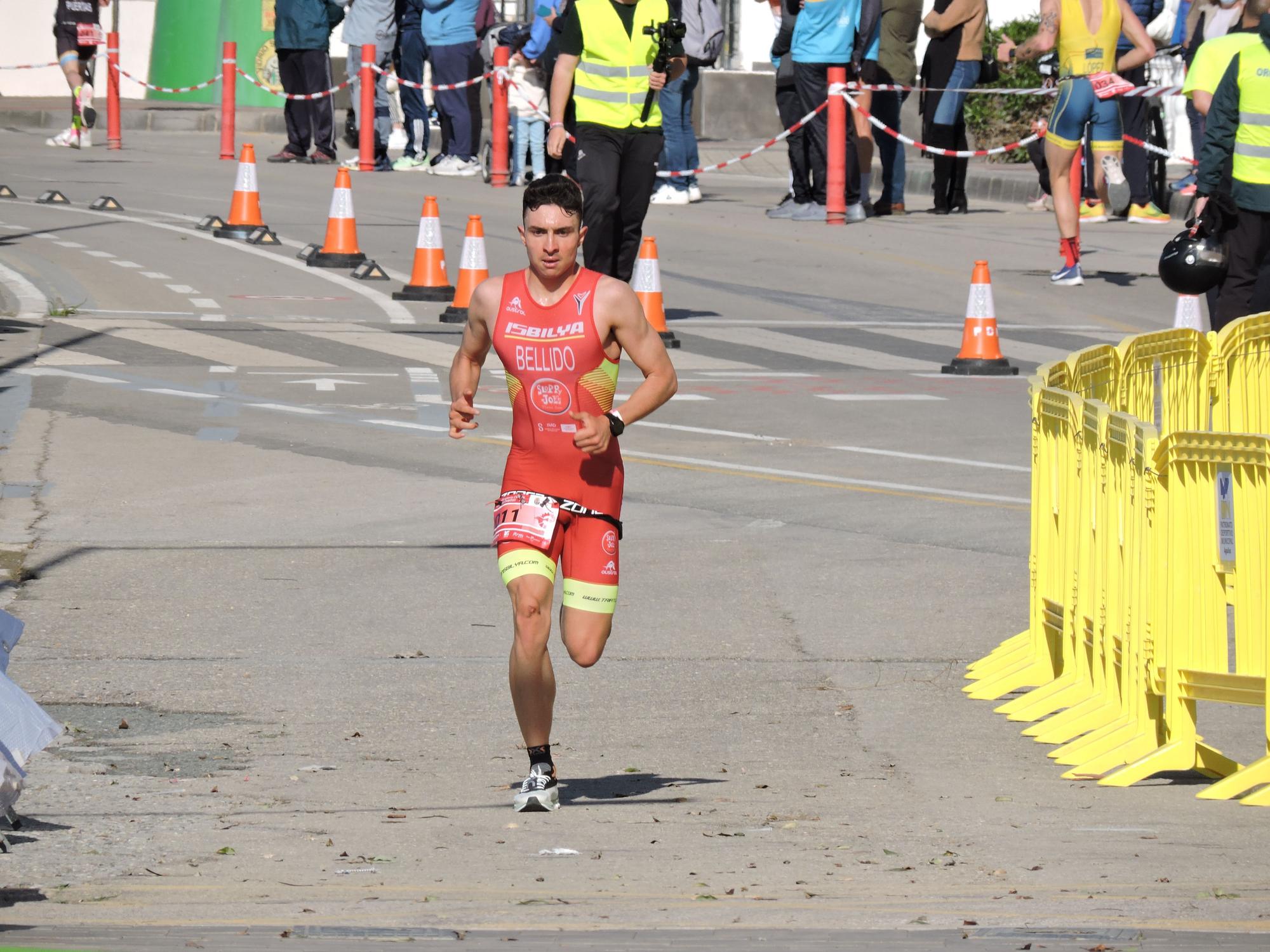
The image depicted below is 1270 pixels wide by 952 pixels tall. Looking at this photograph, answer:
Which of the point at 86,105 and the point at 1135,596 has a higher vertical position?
the point at 1135,596

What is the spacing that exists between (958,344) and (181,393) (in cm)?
592

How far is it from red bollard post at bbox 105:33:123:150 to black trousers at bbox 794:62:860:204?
10.8 meters

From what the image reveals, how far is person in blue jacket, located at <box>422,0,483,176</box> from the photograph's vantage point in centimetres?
2691

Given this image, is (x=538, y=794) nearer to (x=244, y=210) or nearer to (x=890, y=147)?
(x=244, y=210)

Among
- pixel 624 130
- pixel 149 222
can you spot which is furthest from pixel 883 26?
pixel 624 130

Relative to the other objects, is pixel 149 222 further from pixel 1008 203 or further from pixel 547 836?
pixel 547 836

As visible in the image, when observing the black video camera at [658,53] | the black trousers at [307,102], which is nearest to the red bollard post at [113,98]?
the black trousers at [307,102]

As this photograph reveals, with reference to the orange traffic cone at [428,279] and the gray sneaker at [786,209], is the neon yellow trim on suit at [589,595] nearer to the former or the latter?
the orange traffic cone at [428,279]

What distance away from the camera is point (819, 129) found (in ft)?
75.0

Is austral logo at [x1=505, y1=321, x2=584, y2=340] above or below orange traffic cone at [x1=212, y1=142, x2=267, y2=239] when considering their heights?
above

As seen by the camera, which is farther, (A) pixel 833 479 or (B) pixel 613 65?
(B) pixel 613 65

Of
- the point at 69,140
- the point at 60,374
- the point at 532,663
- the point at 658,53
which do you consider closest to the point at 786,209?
the point at 658,53

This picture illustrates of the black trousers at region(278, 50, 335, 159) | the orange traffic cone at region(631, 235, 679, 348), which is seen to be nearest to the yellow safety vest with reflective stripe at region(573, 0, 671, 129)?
the orange traffic cone at region(631, 235, 679, 348)

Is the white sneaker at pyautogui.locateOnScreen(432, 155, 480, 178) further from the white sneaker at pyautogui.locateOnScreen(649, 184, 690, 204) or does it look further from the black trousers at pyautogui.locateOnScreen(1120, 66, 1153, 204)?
the black trousers at pyautogui.locateOnScreen(1120, 66, 1153, 204)
